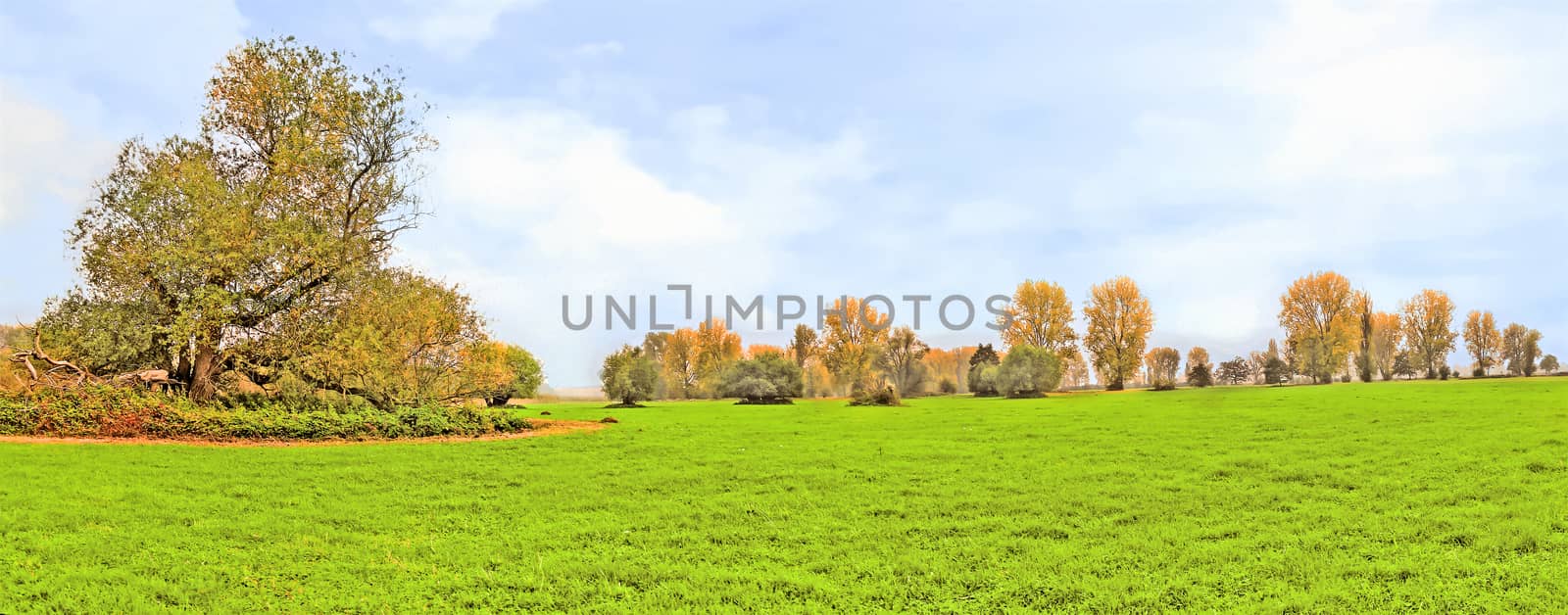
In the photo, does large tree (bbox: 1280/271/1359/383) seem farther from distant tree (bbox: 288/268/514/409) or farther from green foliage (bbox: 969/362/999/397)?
distant tree (bbox: 288/268/514/409)

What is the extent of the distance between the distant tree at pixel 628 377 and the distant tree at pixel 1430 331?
7461 cm

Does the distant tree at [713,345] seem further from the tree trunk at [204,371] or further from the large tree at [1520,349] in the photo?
the large tree at [1520,349]

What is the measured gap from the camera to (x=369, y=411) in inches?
829

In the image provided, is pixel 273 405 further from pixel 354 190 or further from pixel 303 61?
pixel 303 61

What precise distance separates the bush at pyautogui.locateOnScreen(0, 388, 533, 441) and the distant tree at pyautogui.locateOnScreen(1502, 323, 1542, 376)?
99.9 m

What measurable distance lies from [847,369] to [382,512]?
192 ft

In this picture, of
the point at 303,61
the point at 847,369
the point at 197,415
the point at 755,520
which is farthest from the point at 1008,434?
the point at 847,369

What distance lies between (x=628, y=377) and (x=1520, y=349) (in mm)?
92637

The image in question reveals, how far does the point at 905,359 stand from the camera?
7219 cm

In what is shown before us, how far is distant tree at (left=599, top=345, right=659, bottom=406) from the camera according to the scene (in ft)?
161

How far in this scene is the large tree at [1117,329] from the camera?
64438mm

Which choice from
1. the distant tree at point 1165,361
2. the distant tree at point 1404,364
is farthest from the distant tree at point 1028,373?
the distant tree at point 1165,361

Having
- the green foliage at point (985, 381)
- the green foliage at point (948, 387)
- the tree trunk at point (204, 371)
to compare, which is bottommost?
the green foliage at point (948, 387)

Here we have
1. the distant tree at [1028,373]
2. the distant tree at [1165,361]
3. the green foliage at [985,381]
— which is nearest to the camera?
the distant tree at [1028,373]
